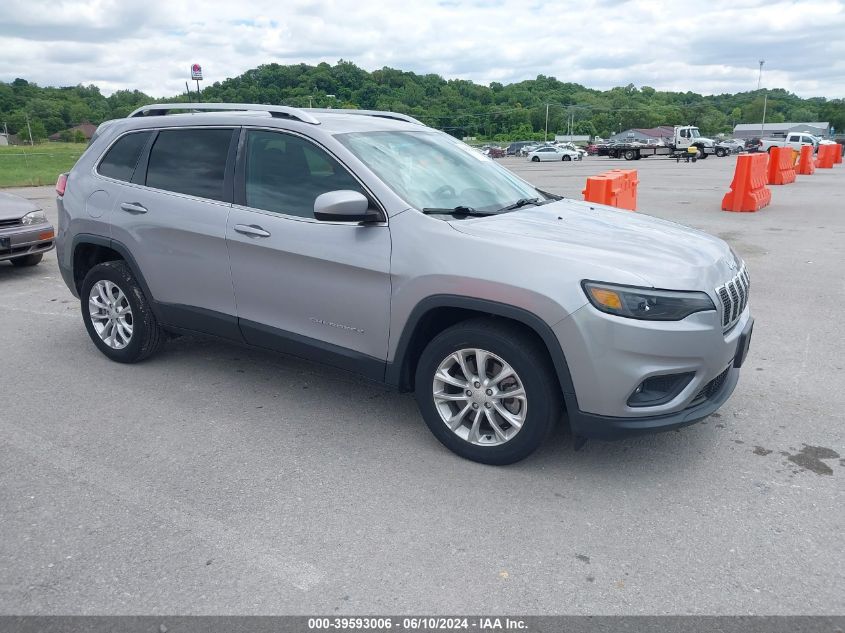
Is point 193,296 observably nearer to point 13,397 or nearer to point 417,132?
point 13,397

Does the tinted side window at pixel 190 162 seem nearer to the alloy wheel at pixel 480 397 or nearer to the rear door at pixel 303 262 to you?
the rear door at pixel 303 262

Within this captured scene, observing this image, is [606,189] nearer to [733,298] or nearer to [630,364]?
[733,298]

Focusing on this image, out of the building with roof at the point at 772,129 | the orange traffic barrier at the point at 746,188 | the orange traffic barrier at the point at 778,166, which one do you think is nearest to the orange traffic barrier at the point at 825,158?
the orange traffic barrier at the point at 778,166

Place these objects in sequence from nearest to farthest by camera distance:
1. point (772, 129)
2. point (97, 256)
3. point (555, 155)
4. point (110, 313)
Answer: point (110, 313) → point (97, 256) → point (555, 155) → point (772, 129)

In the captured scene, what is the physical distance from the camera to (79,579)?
281 cm

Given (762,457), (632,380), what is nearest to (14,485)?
(632,380)

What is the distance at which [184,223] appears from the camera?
4.59m

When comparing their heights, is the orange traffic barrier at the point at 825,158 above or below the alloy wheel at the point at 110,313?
above

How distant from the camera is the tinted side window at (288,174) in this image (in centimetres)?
407

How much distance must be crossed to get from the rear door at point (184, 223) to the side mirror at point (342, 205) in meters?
0.97

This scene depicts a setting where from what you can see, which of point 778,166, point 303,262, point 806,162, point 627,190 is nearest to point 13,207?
point 303,262

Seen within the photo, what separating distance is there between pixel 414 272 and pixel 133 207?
2.41 m

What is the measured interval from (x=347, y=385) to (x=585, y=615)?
262 cm

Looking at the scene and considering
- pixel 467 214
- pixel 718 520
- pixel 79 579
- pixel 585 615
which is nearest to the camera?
pixel 585 615
